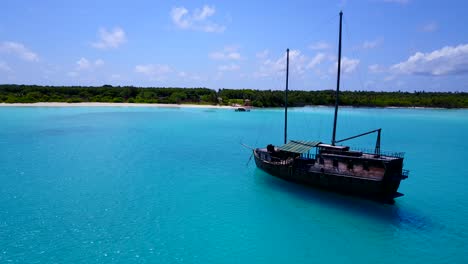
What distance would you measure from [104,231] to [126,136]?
42.1 metres

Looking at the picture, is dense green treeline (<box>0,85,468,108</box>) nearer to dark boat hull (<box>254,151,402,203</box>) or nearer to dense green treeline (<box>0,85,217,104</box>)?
dense green treeline (<box>0,85,217,104</box>)

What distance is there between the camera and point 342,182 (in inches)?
1014

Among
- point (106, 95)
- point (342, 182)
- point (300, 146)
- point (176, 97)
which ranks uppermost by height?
point (106, 95)

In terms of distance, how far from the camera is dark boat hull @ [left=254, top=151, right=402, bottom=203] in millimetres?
24172

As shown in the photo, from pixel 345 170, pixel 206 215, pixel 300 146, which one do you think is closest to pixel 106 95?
pixel 300 146

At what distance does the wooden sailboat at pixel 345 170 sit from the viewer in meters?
24.0

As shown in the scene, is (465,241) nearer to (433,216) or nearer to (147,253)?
(433,216)

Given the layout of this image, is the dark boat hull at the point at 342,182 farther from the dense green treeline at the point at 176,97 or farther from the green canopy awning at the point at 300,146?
the dense green treeline at the point at 176,97

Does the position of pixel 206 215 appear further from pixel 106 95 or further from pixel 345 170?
pixel 106 95

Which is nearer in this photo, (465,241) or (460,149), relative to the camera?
(465,241)

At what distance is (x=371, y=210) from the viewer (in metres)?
24.1

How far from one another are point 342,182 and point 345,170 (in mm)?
1016

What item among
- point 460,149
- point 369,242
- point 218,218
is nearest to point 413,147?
point 460,149

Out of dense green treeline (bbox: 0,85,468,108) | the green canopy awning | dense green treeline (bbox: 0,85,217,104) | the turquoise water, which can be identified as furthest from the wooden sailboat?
dense green treeline (bbox: 0,85,217,104)
